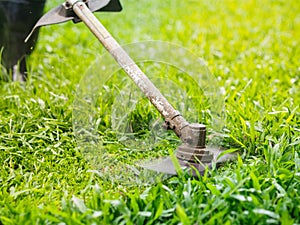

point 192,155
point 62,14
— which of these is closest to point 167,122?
point 192,155

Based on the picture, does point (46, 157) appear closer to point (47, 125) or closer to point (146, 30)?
point (47, 125)

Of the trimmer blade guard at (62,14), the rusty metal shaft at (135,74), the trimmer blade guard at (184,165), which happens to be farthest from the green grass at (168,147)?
the trimmer blade guard at (62,14)

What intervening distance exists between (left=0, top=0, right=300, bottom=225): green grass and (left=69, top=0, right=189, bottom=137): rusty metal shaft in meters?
0.26

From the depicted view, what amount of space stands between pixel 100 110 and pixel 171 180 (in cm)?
90

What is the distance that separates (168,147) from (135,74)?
1.29ft

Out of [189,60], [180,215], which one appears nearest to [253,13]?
[189,60]

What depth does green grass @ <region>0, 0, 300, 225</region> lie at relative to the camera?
208cm

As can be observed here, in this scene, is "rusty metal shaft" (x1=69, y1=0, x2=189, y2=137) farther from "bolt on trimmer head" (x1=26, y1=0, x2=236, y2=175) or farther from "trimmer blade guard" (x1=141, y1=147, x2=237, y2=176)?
"trimmer blade guard" (x1=141, y1=147, x2=237, y2=176)

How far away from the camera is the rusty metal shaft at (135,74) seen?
2516 millimetres

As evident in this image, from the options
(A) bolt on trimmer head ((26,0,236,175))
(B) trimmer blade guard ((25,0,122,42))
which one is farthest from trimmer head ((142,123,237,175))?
(B) trimmer blade guard ((25,0,122,42))

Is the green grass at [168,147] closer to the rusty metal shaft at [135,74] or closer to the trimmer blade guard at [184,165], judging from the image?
the trimmer blade guard at [184,165]

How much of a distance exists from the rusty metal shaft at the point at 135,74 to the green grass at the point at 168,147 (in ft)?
0.86

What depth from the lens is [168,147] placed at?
107 inches

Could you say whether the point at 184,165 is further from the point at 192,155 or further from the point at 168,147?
the point at 168,147
